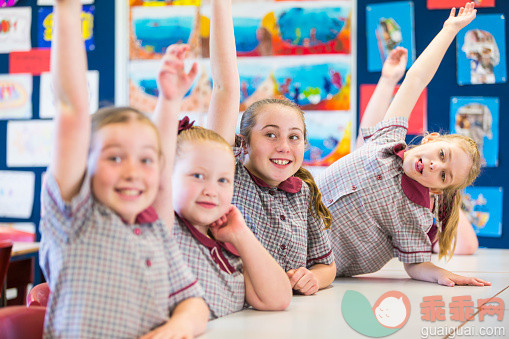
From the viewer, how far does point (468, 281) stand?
4.79ft

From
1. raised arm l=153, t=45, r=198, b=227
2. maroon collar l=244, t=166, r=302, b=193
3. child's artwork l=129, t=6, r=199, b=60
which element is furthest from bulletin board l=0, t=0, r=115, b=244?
raised arm l=153, t=45, r=198, b=227

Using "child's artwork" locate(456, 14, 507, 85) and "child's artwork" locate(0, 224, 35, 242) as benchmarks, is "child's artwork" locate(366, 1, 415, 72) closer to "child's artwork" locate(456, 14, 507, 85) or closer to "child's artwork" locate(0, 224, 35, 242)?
"child's artwork" locate(456, 14, 507, 85)

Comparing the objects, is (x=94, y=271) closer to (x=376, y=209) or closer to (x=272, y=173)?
(x=272, y=173)

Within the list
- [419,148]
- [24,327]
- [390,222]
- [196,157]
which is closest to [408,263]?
[390,222]

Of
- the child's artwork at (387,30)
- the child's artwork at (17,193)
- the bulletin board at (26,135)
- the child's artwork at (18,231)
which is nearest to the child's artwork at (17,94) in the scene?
the bulletin board at (26,135)

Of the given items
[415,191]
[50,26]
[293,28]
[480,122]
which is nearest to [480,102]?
[480,122]

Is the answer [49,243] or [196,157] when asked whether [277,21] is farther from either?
[49,243]

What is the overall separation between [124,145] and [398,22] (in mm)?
2223

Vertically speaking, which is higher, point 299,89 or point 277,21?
point 277,21

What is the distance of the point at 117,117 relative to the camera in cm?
82

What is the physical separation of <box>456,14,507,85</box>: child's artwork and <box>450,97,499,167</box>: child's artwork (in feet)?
0.32

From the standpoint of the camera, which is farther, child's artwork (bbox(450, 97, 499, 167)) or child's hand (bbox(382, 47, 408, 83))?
child's artwork (bbox(450, 97, 499, 167))

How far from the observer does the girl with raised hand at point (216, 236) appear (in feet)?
3.31

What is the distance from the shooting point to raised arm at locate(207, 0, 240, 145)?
1249 mm
